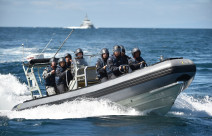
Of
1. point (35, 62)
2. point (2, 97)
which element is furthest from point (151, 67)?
point (2, 97)

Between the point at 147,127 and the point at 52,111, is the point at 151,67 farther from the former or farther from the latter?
the point at 52,111

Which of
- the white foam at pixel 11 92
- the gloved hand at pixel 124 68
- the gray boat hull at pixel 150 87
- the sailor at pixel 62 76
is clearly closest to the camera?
the gray boat hull at pixel 150 87

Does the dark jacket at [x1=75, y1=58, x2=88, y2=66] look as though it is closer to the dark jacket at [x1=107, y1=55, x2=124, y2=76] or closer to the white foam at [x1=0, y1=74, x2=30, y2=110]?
the dark jacket at [x1=107, y1=55, x2=124, y2=76]

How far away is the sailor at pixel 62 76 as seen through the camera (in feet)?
32.0

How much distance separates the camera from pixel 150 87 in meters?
8.61

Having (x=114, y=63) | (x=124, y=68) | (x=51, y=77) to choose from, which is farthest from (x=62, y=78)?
(x=124, y=68)

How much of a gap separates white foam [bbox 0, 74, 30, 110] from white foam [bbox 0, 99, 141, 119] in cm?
315

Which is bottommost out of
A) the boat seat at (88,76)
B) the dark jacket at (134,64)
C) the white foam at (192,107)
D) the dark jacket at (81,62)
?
the white foam at (192,107)

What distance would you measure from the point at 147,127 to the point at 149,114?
1.01 m

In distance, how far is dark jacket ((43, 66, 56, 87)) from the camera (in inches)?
392

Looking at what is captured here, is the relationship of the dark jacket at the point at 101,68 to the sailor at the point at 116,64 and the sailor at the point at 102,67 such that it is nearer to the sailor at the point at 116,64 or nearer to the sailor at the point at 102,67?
the sailor at the point at 102,67

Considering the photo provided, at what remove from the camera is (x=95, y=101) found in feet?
30.2

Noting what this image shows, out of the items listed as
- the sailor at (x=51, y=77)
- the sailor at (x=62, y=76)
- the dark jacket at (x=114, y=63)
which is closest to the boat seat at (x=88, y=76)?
the sailor at (x=62, y=76)

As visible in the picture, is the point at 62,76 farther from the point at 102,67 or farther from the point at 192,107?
the point at 192,107
